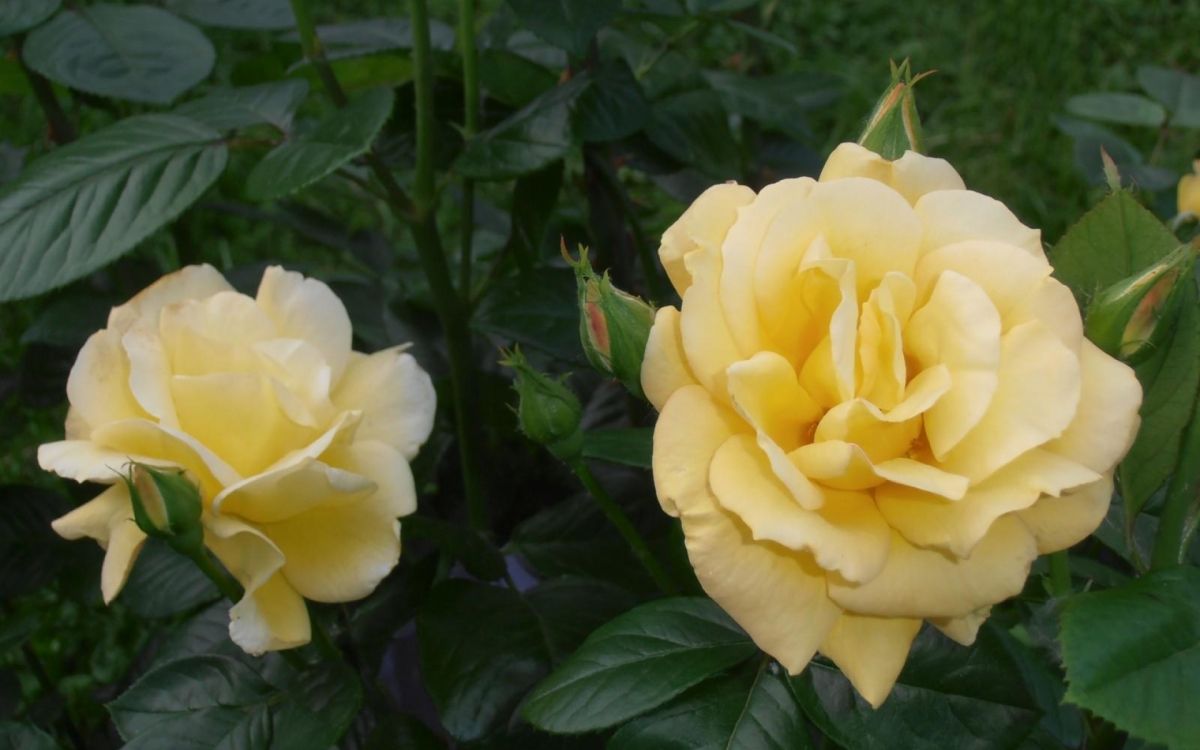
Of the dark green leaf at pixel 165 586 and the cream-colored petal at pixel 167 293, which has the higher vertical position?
the cream-colored petal at pixel 167 293

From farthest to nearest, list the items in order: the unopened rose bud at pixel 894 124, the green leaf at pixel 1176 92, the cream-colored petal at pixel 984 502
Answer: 1. the green leaf at pixel 1176 92
2. the unopened rose bud at pixel 894 124
3. the cream-colored petal at pixel 984 502

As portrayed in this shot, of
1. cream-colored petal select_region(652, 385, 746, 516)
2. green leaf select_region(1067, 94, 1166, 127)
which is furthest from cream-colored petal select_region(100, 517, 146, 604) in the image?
green leaf select_region(1067, 94, 1166, 127)

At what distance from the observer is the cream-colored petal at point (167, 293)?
2.40 feet

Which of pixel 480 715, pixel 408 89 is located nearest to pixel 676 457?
pixel 480 715

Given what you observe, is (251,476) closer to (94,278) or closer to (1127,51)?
(94,278)

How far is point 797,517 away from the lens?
497 millimetres

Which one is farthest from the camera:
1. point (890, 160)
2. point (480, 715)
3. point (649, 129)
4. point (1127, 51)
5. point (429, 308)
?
point (1127, 51)

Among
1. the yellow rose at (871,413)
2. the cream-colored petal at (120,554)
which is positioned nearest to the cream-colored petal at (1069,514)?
the yellow rose at (871,413)

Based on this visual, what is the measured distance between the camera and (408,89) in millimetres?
1083

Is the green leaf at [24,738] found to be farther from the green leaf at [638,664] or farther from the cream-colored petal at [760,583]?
the cream-colored petal at [760,583]

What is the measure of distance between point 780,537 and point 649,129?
0.65 m

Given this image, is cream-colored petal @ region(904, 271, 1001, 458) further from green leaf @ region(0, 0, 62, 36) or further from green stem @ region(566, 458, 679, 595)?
green leaf @ region(0, 0, 62, 36)

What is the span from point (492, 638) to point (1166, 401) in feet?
1.43

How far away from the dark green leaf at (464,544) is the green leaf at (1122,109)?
0.96 metres
